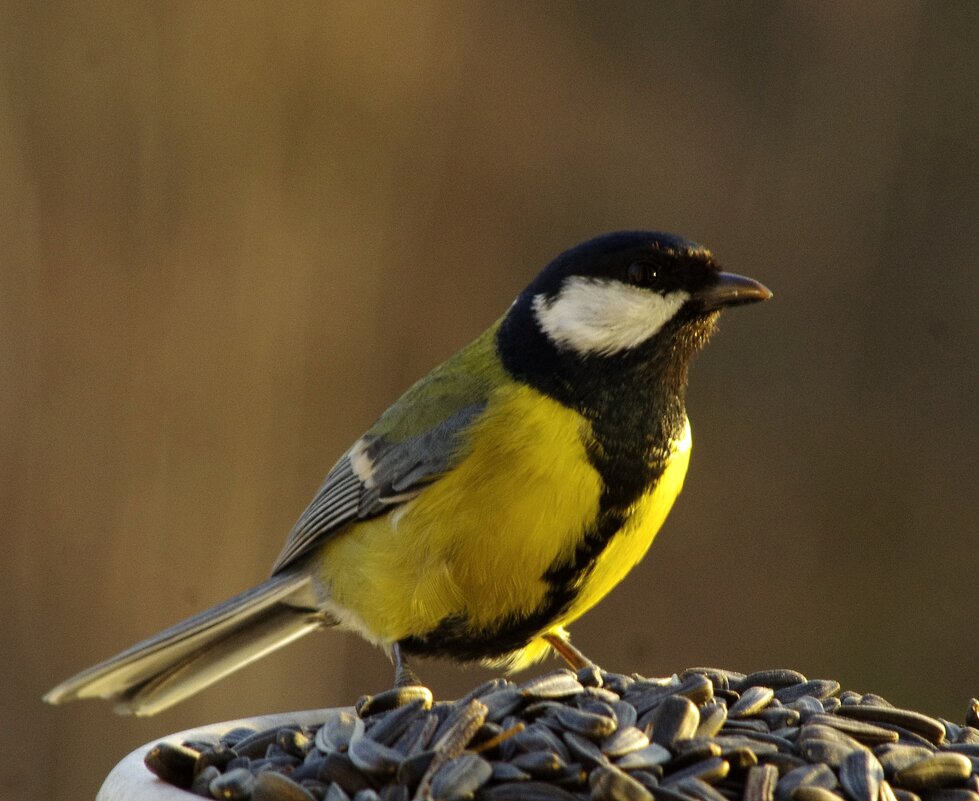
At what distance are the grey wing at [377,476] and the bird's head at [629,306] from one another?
179 mm

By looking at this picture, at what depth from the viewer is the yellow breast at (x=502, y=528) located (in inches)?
87.9

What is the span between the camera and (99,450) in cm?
377

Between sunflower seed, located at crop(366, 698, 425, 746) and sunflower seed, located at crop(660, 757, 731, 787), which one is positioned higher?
sunflower seed, located at crop(660, 757, 731, 787)

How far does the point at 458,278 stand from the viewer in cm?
428

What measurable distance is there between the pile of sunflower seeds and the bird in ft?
1.47

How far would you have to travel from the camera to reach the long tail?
262 cm

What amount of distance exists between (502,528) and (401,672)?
1.10ft

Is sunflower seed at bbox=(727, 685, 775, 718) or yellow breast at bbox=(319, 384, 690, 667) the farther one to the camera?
yellow breast at bbox=(319, 384, 690, 667)

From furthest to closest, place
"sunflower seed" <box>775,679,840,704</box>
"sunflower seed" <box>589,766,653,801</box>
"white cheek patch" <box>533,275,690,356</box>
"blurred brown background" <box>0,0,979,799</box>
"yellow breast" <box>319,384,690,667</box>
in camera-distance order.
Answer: "blurred brown background" <box>0,0,979,799</box>
"white cheek patch" <box>533,275,690,356</box>
"yellow breast" <box>319,384,690,667</box>
"sunflower seed" <box>775,679,840,704</box>
"sunflower seed" <box>589,766,653,801</box>

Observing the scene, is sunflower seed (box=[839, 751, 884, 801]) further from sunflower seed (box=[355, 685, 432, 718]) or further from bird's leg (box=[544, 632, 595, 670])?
bird's leg (box=[544, 632, 595, 670])

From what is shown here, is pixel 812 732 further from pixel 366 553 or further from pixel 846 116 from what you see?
pixel 846 116

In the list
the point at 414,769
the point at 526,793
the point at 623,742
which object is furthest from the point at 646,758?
the point at 414,769

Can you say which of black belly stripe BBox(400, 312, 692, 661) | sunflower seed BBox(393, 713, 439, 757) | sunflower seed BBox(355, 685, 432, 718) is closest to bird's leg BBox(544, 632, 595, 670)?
black belly stripe BBox(400, 312, 692, 661)

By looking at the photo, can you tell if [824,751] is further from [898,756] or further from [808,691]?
[808,691]
